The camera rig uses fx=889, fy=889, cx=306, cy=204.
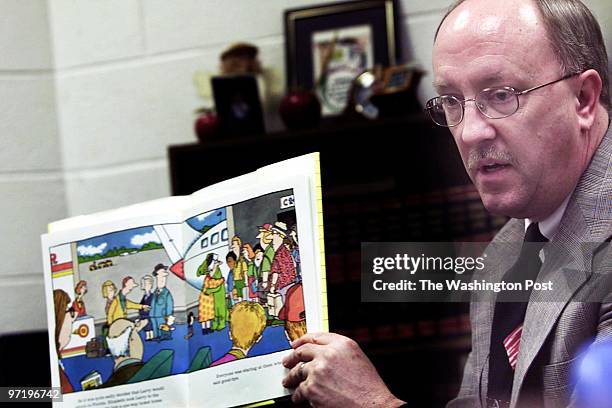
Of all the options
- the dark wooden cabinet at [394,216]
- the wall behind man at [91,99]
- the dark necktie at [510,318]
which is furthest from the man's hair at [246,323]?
the wall behind man at [91,99]

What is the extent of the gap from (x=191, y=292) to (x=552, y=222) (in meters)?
0.52

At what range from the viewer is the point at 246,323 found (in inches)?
47.9

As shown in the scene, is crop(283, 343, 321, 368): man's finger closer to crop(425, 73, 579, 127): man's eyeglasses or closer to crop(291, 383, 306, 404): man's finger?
crop(291, 383, 306, 404): man's finger

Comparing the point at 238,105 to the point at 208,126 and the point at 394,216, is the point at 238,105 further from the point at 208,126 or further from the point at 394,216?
the point at 394,216

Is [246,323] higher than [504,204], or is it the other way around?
[504,204]

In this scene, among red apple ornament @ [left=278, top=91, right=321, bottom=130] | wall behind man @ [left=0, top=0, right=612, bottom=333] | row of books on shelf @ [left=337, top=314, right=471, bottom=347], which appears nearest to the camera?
row of books on shelf @ [left=337, top=314, right=471, bottom=347]

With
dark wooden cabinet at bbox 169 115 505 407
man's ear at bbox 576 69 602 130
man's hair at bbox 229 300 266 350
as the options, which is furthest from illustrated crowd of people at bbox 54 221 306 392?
dark wooden cabinet at bbox 169 115 505 407

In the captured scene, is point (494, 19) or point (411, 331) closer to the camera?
point (494, 19)

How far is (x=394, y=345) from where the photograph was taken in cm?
197

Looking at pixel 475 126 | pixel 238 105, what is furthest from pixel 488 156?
pixel 238 105

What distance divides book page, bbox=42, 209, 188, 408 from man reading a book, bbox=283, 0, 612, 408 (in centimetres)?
23

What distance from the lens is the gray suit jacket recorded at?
3.59 ft

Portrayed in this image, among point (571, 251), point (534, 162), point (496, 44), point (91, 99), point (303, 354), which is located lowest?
point (303, 354)

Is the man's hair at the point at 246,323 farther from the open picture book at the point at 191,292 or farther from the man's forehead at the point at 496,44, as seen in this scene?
the man's forehead at the point at 496,44
